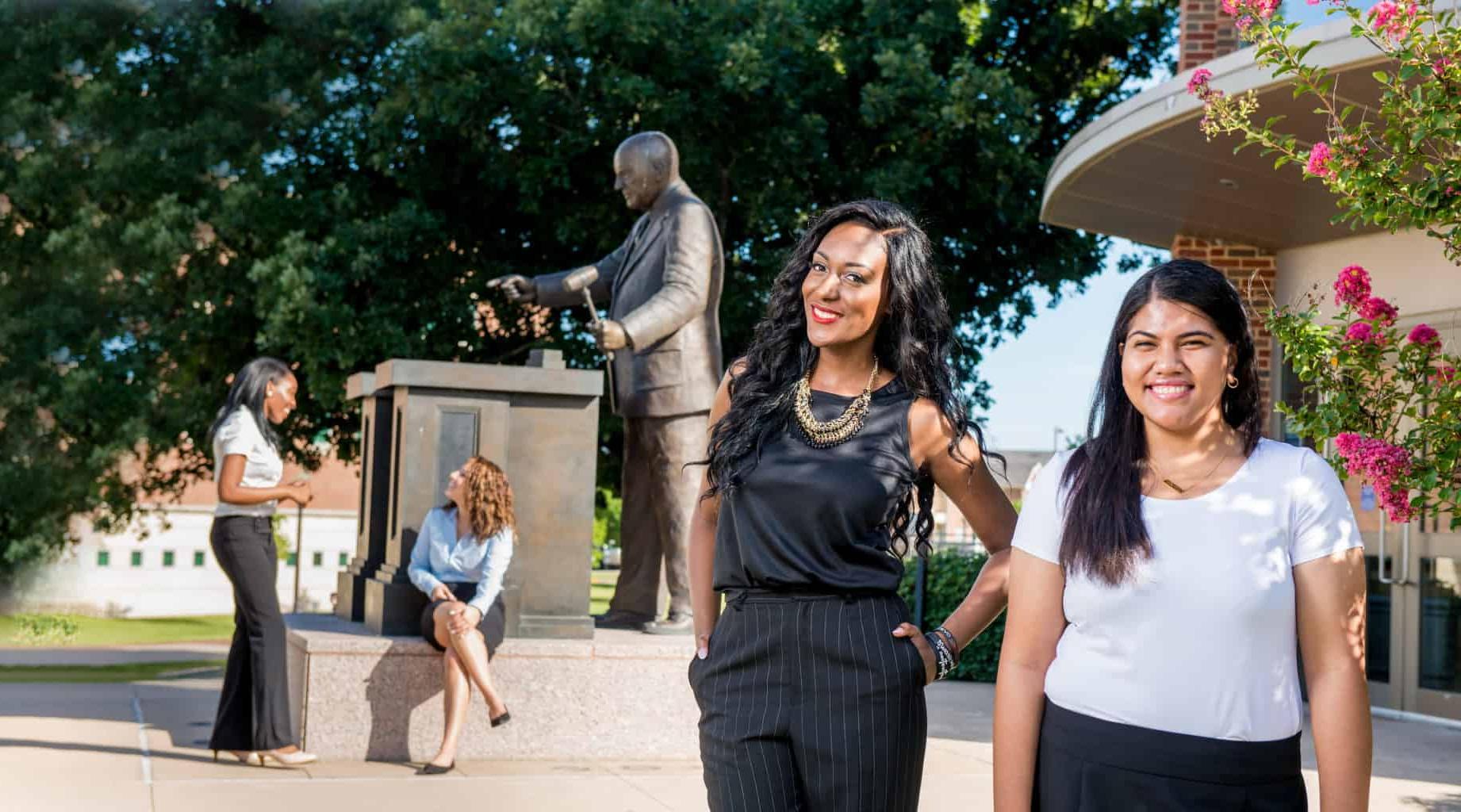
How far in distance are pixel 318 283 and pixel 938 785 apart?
39.3ft

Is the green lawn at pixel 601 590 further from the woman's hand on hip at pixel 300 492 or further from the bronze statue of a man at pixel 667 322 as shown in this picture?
the woman's hand on hip at pixel 300 492

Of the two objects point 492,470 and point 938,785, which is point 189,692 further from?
point 938,785

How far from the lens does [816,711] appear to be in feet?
9.09

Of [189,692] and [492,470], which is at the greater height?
[492,470]

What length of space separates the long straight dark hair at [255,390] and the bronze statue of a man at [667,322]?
1.21 m

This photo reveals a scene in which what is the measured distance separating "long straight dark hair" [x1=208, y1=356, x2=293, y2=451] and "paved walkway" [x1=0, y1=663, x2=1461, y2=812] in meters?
1.64

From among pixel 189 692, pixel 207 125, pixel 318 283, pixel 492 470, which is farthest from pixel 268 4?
pixel 492 470

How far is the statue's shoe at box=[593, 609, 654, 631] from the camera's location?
824cm

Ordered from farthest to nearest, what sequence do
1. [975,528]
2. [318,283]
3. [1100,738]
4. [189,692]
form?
[318,283] → [189,692] → [975,528] → [1100,738]

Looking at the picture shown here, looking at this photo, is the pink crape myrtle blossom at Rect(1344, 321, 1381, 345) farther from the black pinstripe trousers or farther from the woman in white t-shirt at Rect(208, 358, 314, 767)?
the woman in white t-shirt at Rect(208, 358, 314, 767)

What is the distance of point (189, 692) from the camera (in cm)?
1112

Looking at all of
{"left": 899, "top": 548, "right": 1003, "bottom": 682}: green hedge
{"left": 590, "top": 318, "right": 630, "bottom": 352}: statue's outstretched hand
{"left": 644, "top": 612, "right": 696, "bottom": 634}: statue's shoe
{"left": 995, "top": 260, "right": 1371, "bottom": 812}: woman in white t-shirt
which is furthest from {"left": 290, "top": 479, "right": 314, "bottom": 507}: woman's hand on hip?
{"left": 899, "top": 548, "right": 1003, "bottom": 682}: green hedge

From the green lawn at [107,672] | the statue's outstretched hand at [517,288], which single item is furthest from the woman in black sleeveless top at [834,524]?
the green lawn at [107,672]

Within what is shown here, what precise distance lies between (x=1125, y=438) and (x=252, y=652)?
556 centimetres
